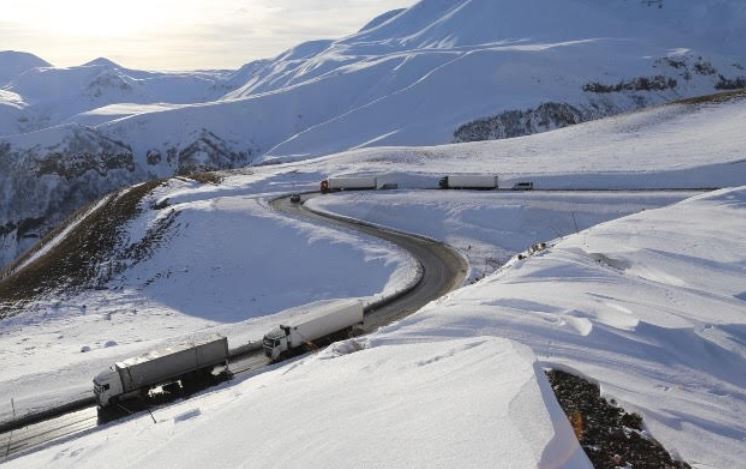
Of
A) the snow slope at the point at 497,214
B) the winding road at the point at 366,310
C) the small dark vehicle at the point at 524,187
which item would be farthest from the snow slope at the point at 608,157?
the winding road at the point at 366,310

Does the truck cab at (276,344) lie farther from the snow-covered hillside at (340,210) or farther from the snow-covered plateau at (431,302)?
the snow-covered hillside at (340,210)

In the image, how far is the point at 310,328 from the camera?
31.3 meters

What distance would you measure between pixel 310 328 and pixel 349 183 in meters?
43.2

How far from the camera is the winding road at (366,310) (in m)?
25.3

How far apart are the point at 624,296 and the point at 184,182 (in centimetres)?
6822

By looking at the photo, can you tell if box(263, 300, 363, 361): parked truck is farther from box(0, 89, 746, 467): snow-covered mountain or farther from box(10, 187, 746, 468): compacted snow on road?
box(10, 187, 746, 468): compacted snow on road

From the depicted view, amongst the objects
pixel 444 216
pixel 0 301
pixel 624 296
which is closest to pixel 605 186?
pixel 444 216

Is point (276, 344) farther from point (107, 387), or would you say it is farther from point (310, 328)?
point (107, 387)

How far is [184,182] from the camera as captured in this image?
3189 inches

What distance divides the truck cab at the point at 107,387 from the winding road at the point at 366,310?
0.94 meters

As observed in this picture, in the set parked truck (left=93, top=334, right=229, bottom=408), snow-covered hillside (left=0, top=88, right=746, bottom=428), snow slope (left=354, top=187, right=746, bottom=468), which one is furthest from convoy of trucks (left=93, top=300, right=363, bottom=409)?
snow slope (left=354, top=187, right=746, bottom=468)

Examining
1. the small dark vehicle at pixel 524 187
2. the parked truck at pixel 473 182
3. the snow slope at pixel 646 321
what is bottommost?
the snow slope at pixel 646 321

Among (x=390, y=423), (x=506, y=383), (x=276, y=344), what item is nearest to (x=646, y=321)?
(x=506, y=383)

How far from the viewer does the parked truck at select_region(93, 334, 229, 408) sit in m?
26.5
